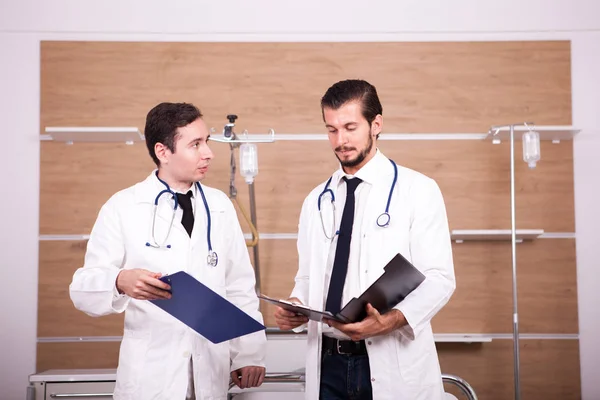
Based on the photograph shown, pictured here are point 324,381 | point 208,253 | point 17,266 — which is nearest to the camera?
point 324,381

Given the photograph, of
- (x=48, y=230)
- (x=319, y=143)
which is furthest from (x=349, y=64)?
(x=48, y=230)

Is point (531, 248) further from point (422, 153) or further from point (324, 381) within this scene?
point (324, 381)

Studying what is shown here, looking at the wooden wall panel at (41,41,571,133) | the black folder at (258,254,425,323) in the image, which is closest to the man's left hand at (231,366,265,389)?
the black folder at (258,254,425,323)

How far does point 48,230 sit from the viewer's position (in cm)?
373

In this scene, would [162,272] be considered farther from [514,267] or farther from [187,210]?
[514,267]

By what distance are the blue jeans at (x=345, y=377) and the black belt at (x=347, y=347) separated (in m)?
0.01

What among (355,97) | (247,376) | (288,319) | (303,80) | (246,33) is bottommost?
(247,376)

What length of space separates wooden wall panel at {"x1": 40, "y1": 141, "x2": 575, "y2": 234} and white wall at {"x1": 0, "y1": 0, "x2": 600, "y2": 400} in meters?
0.11

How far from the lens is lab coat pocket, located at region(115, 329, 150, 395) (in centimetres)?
202

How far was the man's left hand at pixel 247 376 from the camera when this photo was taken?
2197mm

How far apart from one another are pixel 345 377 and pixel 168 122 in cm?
104

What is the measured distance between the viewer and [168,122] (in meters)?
2.26

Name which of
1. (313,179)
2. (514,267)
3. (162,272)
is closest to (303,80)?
(313,179)

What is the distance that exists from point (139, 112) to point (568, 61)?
253 cm
